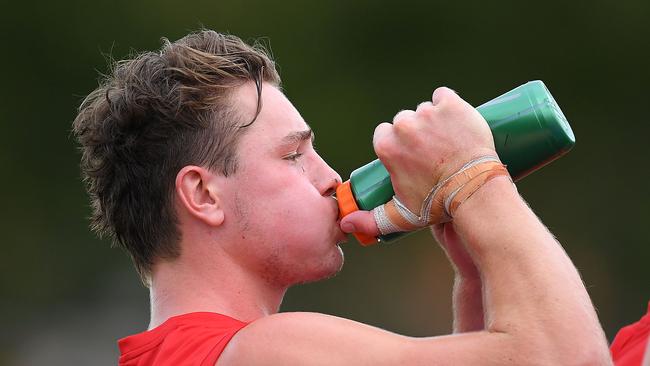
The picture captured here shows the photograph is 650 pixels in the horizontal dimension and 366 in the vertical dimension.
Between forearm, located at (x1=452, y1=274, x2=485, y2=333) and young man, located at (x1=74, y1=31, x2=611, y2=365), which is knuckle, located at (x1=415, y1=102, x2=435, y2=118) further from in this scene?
forearm, located at (x1=452, y1=274, x2=485, y2=333)

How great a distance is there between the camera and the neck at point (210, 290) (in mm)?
3100

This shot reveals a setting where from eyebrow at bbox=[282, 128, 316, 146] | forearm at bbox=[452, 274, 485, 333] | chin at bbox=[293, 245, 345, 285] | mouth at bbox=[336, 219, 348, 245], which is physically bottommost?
forearm at bbox=[452, 274, 485, 333]

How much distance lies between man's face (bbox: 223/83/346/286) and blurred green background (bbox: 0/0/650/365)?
635 cm

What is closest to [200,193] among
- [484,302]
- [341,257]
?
[341,257]

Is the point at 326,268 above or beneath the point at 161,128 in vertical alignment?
beneath

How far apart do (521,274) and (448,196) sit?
11.3 inches

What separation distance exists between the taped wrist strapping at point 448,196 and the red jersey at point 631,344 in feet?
3.31

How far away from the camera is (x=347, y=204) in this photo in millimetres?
3107

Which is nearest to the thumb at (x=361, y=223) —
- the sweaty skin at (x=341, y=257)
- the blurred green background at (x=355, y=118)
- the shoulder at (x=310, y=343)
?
the sweaty skin at (x=341, y=257)

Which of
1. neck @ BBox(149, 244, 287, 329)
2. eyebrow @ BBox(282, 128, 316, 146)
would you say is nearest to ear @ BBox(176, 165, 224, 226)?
neck @ BBox(149, 244, 287, 329)

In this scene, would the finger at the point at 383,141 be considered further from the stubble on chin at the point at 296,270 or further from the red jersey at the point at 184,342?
the red jersey at the point at 184,342

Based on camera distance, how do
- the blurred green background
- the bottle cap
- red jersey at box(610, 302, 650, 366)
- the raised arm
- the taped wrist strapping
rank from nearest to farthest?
the raised arm
the taped wrist strapping
the bottle cap
red jersey at box(610, 302, 650, 366)
the blurred green background

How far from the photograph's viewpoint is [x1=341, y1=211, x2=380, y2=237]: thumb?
9.98 feet

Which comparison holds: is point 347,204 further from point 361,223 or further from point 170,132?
point 170,132
